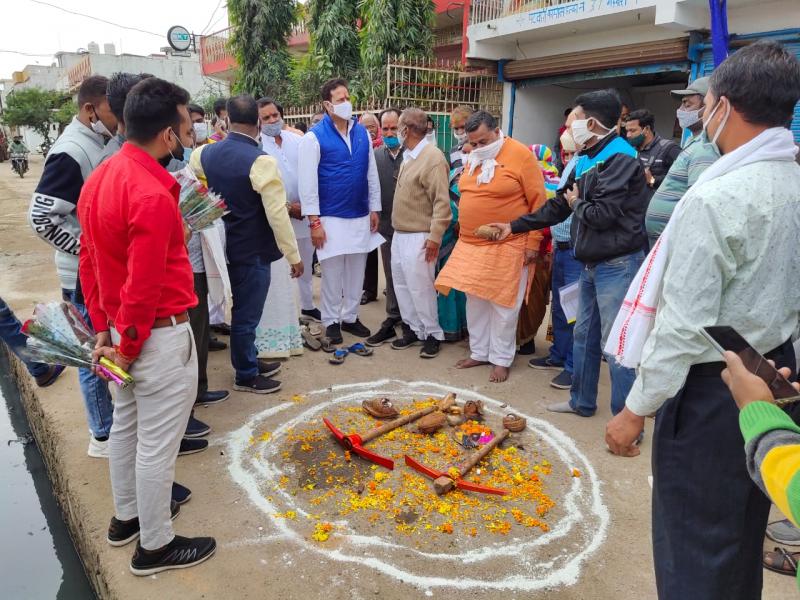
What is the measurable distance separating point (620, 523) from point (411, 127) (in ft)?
10.7

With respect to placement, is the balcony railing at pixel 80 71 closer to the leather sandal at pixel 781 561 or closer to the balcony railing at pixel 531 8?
the balcony railing at pixel 531 8

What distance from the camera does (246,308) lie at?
4.09 m

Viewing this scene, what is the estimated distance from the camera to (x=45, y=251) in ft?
30.8

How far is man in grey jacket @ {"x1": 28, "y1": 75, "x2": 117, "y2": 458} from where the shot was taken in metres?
2.86

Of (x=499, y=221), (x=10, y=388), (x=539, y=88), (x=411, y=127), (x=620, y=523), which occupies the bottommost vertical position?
(x=10, y=388)

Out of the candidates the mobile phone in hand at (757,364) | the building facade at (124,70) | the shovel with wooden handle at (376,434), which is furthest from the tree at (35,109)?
the mobile phone in hand at (757,364)

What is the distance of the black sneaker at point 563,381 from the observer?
4.28 metres

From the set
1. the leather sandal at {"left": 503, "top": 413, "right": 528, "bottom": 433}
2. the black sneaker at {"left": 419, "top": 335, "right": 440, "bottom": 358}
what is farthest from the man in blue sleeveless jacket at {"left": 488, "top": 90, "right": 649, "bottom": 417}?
the black sneaker at {"left": 419, "top": 335, "right": 440, "bottom": 358}

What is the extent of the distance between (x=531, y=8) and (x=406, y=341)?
8137 mm

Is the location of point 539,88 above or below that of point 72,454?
above

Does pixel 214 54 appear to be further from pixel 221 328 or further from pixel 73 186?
pixel 73 186

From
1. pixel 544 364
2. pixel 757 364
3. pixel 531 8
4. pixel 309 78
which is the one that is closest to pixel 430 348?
pixel 544 364

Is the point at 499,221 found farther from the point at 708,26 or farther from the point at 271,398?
the point at 708,26

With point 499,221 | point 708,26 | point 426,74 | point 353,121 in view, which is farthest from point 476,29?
point 499,221
